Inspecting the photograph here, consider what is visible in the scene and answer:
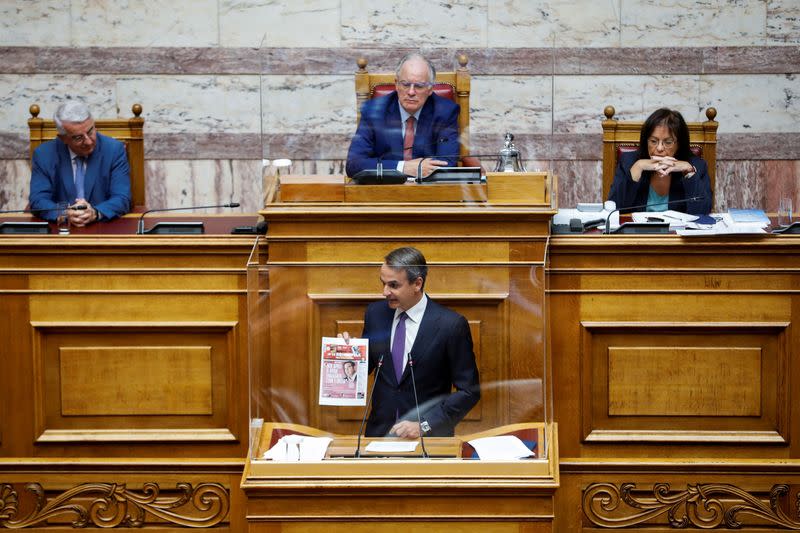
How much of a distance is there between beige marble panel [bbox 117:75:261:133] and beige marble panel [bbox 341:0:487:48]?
0.71 metres

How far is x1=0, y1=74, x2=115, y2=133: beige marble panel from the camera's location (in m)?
7.71

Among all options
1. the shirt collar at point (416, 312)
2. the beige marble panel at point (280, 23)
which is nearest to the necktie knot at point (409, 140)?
the shirt collar at point (416, 312)

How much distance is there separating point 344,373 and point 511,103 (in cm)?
419

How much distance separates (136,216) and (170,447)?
1.38 metres

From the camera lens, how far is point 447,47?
7.66m

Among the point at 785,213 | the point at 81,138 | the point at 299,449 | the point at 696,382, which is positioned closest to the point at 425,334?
the point at 299,449

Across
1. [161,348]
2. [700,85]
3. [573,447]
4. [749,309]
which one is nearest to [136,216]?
[161,348]

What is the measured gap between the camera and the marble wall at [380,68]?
767cm

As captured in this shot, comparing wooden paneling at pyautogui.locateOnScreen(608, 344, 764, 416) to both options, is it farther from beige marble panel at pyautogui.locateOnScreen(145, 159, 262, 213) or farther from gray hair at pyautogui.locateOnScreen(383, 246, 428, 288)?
beige marble panel at pyautogui.locateOnScreen(145, 159, 262, 213)

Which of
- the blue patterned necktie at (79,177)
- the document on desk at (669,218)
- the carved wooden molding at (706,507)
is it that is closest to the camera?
the carved wooden molding at (706,507)

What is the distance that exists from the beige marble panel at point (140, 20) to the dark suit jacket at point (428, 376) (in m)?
4.26

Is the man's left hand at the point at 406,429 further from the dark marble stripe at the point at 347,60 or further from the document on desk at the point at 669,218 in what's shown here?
the dark marble stripe at the point at 347,60

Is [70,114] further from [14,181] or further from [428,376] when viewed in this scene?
[428,376]

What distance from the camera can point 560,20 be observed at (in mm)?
7672
